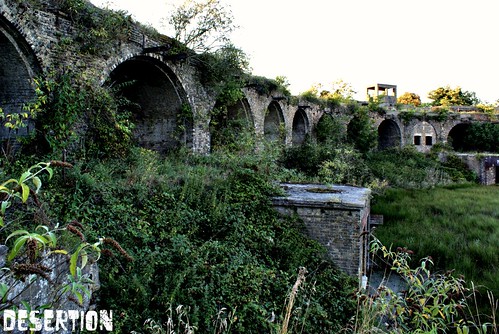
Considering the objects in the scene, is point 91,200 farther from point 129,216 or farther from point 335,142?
point 335,142

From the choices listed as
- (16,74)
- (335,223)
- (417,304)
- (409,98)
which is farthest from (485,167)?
(16,74)

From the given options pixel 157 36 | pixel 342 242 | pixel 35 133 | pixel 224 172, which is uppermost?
pixel 157 36

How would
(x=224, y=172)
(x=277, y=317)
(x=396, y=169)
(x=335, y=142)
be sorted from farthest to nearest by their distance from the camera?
(x=335, y=142) → (x=396, y=169) → (x=224, y=172) → (x=277, y=317)

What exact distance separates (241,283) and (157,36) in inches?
316

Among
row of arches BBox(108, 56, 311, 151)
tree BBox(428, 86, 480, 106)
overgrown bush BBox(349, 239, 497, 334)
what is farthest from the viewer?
tree BBox(428, 86, 480, 106)

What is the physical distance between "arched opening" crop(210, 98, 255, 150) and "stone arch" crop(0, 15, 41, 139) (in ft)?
21.8

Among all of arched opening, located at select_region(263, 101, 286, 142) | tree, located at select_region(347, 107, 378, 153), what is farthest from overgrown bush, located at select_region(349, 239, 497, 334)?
tree, located at select_region(347, 107, 378, 153)

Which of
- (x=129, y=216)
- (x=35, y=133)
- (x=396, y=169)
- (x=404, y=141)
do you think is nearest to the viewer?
(x=129, y=216)

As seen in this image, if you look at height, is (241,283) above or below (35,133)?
below

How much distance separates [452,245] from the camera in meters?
9.34

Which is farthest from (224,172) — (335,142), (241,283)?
(335,142)

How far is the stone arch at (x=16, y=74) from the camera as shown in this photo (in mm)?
7105

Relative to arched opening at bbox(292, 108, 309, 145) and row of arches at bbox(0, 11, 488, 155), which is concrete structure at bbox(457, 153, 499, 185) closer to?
row of arches at bbox(0, 11, 488, 155)

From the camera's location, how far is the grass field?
8.33 metres
